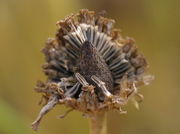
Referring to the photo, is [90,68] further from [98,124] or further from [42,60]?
[42,60]

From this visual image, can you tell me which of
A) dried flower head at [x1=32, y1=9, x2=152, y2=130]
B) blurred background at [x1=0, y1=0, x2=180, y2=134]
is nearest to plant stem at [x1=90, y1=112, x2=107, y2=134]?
dried flower head at [x1=32, y1=9, x2=152, y2=130]

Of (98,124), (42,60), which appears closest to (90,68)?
(98,124)

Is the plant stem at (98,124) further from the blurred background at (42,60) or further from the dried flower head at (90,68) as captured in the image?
the blurred background at (42,60)

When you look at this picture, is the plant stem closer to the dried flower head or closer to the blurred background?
the dried flower head

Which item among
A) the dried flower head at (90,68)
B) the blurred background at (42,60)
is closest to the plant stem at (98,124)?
the dried flower head at (90,68)

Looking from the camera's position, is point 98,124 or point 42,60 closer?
point 98,124

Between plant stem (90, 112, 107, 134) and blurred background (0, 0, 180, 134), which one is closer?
plant stem (90, 112, 107, 134)
